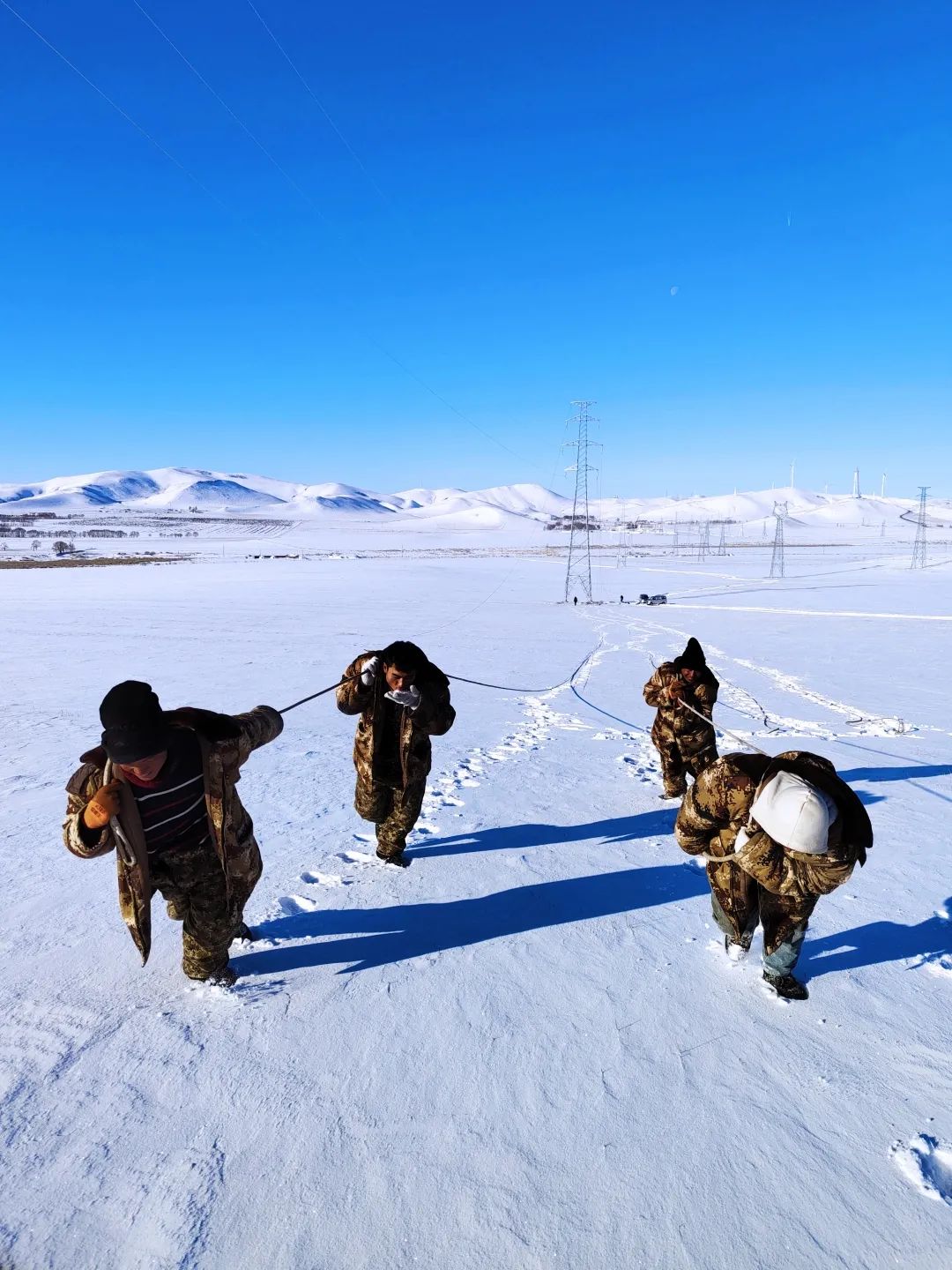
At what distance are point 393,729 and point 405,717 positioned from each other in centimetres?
14

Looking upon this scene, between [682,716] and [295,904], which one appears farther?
[682,716]

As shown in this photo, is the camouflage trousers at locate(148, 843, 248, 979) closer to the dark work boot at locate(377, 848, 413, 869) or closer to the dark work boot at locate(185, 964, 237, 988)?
the dark work boot at locate(185, 964, 237, 988)

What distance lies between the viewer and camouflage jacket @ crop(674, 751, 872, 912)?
230 cm

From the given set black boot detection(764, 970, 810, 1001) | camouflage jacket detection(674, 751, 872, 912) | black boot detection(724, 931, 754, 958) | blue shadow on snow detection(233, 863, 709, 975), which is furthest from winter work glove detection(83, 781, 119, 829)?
black boot detection(764, 970, 810, 1001)

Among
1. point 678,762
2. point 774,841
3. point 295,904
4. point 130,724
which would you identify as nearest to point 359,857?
point 295,904

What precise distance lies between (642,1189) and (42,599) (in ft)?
89.1

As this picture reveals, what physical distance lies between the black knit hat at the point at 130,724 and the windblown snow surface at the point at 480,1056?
4.13ft

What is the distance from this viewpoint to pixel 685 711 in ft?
16.9

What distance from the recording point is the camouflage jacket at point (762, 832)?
230 centimetres

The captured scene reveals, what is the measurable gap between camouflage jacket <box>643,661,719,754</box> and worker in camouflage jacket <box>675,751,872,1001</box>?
6.78 ft

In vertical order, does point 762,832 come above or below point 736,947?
above

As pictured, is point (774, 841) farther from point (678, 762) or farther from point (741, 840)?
point (678, 762)

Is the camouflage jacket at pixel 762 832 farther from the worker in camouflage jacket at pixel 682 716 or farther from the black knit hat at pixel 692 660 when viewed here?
the black knit hat at pixel 692 660

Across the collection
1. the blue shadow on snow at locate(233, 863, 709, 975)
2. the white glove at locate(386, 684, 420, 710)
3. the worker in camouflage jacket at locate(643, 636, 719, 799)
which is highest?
the white glove at locate(386, 684, 420, 710)
